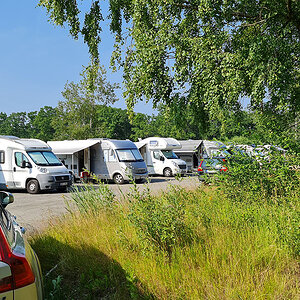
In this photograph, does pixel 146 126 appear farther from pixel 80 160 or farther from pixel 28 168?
pixel 28 168

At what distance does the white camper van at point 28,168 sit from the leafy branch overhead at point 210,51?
838 cm

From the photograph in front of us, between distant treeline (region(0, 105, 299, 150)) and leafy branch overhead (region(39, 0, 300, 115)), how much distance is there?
0.58 meters

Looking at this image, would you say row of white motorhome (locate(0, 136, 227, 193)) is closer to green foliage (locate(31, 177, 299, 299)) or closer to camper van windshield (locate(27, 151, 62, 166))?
camper van windshield (locate(27, 151, 62, 166))

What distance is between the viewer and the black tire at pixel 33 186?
650 inches

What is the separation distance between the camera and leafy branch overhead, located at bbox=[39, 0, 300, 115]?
777 centimetres

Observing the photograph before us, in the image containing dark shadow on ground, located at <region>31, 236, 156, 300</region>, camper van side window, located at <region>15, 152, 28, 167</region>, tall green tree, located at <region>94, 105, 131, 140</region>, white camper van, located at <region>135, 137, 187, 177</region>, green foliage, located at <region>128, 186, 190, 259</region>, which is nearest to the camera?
dark shadow on ground, located at <region>31, 236, 156, 300</region>

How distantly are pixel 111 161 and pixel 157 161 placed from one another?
19.6 ft

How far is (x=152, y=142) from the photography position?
2745 centimetres

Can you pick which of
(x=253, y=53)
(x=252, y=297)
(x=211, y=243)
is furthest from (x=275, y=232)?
(x=253, y=53)

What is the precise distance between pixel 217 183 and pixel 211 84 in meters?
2.58

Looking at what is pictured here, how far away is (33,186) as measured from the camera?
54.5 feet

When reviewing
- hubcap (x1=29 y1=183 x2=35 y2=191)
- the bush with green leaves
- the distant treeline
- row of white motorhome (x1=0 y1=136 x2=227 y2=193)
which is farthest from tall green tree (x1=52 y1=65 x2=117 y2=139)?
the bush with green leaves

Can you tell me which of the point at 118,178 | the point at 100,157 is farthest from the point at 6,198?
the point at 100,157

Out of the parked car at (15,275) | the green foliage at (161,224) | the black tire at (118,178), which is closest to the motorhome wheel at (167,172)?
the black tire at (118,178)
